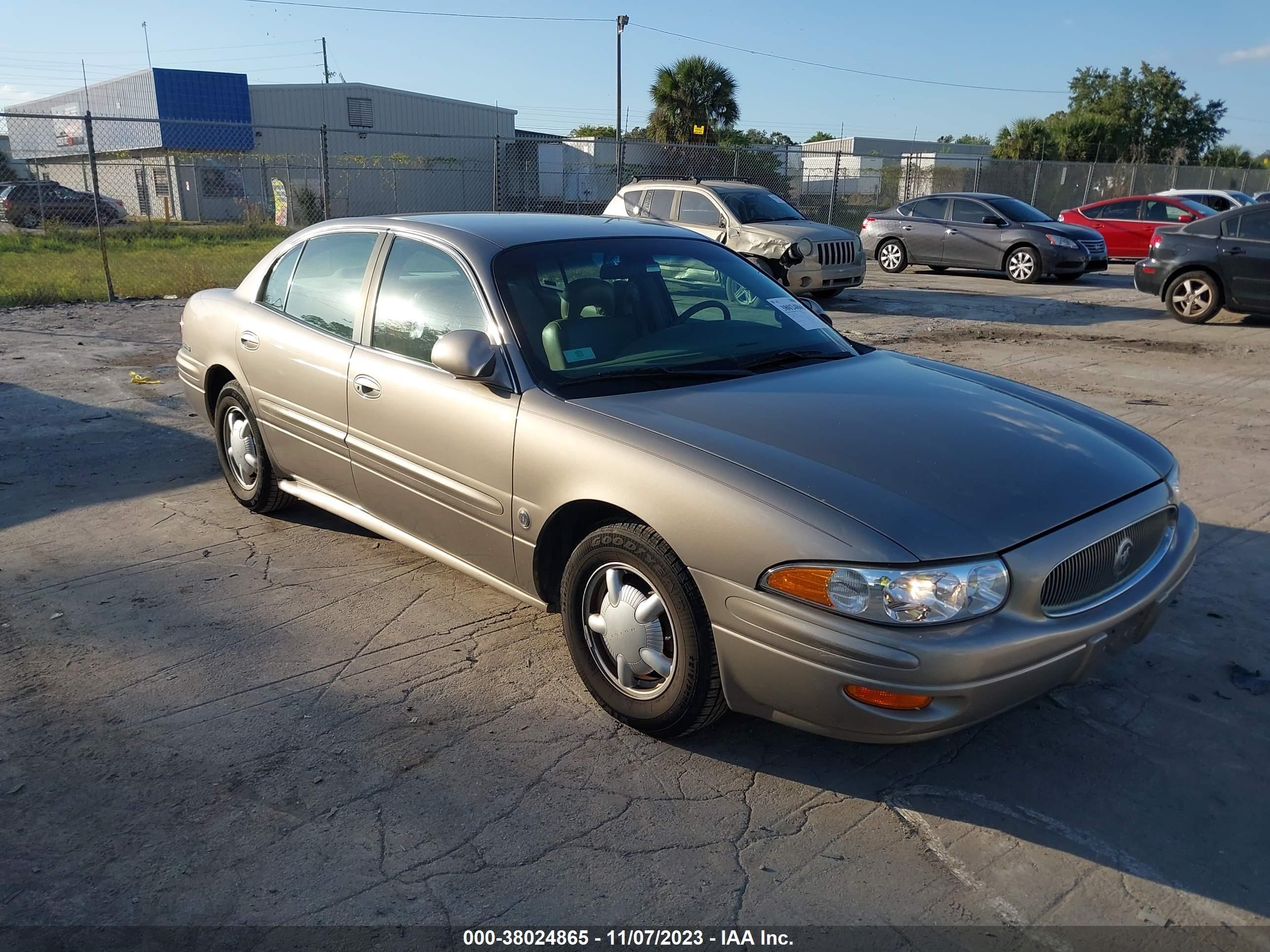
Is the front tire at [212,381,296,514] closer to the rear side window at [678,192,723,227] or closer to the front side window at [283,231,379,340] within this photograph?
the front side window at [283,231,379,340]

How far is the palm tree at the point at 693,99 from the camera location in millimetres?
37594

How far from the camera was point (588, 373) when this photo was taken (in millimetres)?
3699

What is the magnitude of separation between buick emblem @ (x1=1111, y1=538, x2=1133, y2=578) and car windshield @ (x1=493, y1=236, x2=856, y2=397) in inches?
55.9

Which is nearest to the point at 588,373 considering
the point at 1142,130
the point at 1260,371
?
the point at 1260,371

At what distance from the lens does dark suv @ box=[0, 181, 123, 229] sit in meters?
26.8

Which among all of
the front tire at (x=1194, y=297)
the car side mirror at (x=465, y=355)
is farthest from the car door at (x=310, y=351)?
the front tire at (x=1194, y=297)

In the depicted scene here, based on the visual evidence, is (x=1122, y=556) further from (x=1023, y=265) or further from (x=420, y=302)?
(x=1023, y=265)

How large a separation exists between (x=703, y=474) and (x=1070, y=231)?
1681 cm

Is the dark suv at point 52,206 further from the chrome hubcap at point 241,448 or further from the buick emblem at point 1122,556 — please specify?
the buick emblem at point 1122,556

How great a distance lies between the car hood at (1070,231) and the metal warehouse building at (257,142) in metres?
19.0

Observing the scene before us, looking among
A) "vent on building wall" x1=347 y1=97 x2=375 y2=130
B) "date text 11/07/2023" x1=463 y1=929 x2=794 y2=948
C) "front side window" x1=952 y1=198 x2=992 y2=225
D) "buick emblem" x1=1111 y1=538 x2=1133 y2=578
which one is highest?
"vent on building wall" x1=347 y1=97 x2=375 y2=130

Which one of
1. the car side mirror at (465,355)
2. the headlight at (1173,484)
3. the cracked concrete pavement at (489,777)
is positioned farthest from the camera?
the car side mirror at (465,355)

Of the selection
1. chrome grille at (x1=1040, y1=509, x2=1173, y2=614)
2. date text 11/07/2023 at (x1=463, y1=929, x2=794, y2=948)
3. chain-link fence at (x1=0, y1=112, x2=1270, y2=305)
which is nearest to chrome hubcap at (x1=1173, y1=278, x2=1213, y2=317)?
chain-link fence at (x1=0, y1=112, x2=1270, y2=305)

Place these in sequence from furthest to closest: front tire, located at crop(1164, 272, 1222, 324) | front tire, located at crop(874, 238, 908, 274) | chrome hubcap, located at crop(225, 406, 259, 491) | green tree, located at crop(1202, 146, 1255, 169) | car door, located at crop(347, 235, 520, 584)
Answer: green tree, located at crop(1202, 146, 1255, 169)
front tire, located at crop(874, 238, 908, 274)
front tire, located at crop(1164, 272, 1222, 324)
chrome hubcap, located at crop(225, 406, 259, 491)
car door, located at crop(347, 235, 520, 584)
